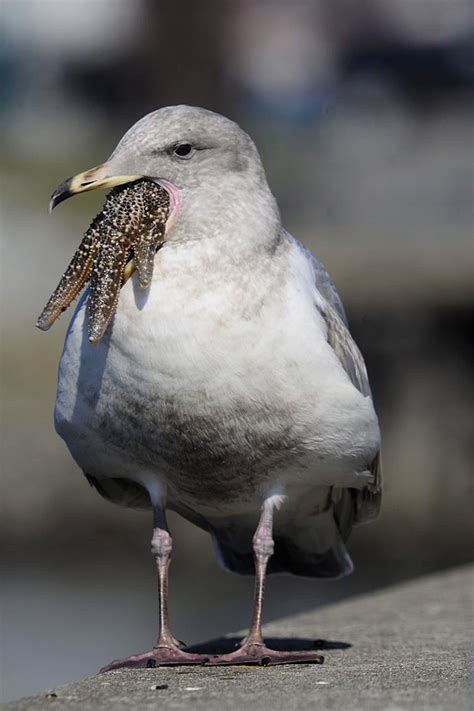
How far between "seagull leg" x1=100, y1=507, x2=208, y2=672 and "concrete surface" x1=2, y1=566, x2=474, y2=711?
3.3 inches

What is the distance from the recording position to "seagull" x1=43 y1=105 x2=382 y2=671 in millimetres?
4195

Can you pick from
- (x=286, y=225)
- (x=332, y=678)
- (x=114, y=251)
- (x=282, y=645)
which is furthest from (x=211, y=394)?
(x=286, y=225)

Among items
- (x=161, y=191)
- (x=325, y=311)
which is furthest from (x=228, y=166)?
(x=325, y=311)

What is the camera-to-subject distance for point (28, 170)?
1792 centimetres

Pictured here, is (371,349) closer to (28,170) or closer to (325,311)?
(28,170)

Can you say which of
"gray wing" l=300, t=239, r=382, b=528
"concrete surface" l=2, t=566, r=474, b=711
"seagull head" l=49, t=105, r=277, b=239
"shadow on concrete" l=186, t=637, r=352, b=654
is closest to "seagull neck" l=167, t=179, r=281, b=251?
"seagull head" l=49, t=105, r=277, b=239

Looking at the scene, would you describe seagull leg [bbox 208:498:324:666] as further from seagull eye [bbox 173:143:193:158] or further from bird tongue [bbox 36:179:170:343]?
seagull eye [bbox 173:143:193:158]

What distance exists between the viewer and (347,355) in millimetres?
4656

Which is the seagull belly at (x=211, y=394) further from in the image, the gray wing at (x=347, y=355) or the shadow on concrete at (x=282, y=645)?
the shadow on concrete at (x=282, y=645)

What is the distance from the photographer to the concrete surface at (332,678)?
3.40m

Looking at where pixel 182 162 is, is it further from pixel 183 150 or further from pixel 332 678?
pixel 332 678

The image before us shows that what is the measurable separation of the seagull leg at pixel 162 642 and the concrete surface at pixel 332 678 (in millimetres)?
84

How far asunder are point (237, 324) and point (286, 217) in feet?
40.4

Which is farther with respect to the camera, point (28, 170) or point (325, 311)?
point (28, 170)
